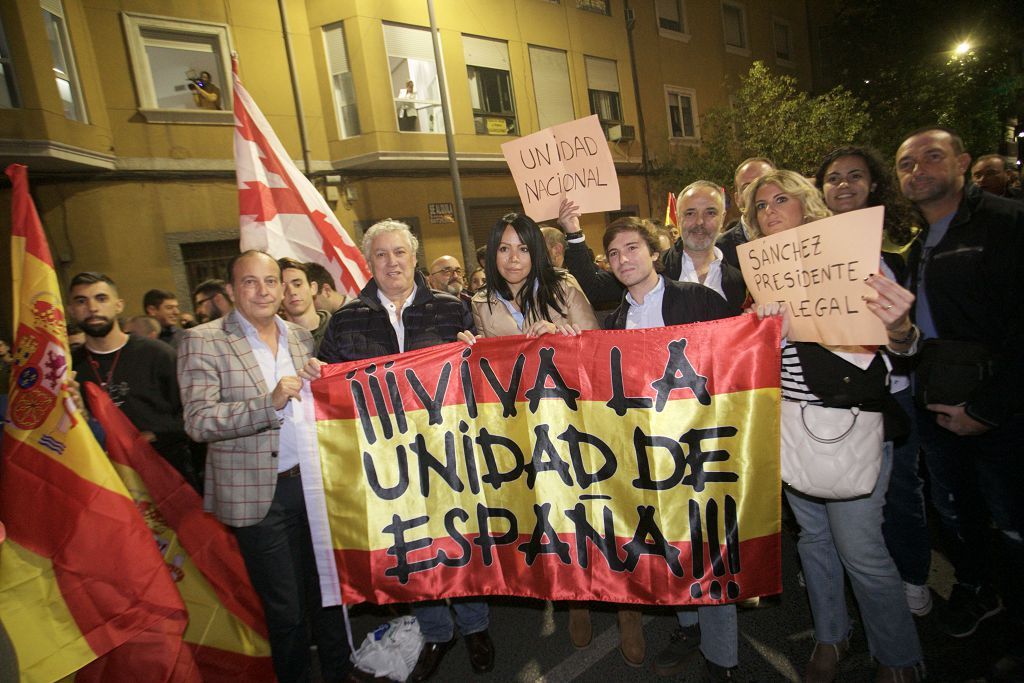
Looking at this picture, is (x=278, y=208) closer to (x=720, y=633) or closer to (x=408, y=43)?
(x=720, y=633)

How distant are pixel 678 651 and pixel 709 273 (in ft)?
6.78

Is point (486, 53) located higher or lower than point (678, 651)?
higher

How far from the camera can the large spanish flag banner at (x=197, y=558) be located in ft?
9.19

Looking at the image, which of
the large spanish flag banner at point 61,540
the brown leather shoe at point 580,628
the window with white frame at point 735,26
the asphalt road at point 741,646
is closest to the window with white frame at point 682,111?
the window with white frame at point 735,26

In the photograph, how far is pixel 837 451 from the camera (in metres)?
2.18

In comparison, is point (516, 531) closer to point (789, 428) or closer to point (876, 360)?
point (789, 428)

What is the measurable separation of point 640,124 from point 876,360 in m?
16.5

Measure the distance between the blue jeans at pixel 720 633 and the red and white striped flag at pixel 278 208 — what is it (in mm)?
3611

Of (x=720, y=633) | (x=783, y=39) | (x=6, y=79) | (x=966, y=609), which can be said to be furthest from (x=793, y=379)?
(x=783, y=39)

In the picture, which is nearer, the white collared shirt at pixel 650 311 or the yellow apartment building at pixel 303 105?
the white collared shirt at pixel 650 311

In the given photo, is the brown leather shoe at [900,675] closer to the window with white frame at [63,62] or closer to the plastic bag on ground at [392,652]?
the plastic bag on ground at [392,652]

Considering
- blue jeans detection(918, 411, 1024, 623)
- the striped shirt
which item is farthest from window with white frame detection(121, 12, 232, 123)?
blue jeans detection(918, 411, 1024, 623)

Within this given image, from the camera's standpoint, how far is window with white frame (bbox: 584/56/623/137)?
16.1 meters

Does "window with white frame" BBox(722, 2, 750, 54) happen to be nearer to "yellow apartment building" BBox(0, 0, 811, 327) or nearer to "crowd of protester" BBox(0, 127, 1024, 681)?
"yellow apartment building" BBox(0, 0, 811, 327)
